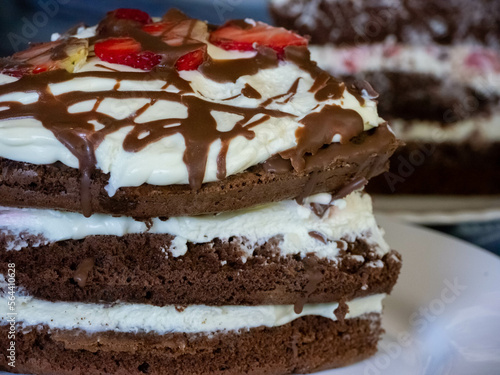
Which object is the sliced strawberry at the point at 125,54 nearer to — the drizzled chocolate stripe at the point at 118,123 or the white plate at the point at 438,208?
the drizzled chocolate stripe at the point at 118,123

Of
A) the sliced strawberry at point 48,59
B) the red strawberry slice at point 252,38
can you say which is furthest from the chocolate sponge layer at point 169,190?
the red strawberry slice at point 252,38

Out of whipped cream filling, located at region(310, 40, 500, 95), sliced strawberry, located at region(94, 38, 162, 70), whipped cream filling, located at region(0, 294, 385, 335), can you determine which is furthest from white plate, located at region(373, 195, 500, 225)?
sliced strawberry, located at region(94, 38, 162, 70)

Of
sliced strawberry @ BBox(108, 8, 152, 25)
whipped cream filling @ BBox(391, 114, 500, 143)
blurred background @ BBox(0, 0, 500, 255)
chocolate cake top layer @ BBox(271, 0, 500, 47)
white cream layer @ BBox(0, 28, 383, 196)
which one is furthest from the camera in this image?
whipped cream filling @ BBox(391, 114, 500, 143)

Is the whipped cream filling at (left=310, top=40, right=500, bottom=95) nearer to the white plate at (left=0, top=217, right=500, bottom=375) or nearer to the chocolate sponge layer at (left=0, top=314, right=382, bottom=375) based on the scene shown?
the white plate at (left=0, top=217, right=500, bottom=375)

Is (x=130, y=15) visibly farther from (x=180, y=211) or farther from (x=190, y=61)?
(x=180, y=211)

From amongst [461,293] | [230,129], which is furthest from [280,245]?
[461,293]

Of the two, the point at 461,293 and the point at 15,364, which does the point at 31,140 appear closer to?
the point at 15,364
